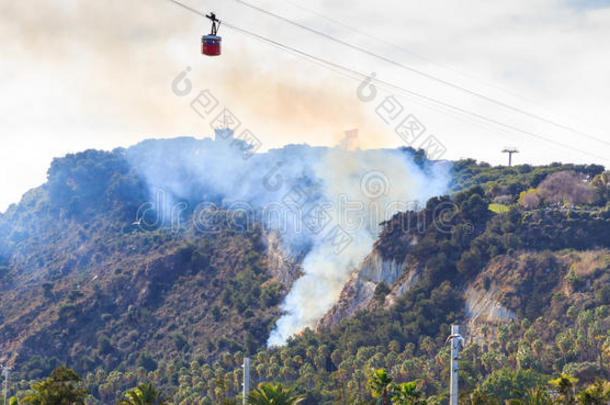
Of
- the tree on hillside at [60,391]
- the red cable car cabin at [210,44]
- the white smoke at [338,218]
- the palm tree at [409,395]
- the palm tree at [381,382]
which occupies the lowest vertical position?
the palm tree at [409,395]

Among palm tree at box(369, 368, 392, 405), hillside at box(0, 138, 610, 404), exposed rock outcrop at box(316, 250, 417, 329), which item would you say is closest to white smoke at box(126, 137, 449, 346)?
hillside at box(0, 138, 610, 404)

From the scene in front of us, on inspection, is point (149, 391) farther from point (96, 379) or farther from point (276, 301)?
point (276, 301)

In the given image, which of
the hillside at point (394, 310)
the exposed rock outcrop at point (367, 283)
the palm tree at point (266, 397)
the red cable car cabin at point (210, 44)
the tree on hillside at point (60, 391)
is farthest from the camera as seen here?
the exposed rock outcrop at point (367, 283)

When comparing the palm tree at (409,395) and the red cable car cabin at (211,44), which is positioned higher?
the red cable car cabin at (211,44)

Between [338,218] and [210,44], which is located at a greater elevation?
[338,218]

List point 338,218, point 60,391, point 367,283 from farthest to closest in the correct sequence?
1. point 338,218
2. point 367,283
3. point 60,391

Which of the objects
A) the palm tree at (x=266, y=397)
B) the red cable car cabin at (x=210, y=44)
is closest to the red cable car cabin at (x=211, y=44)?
the red cable car cabin at (x=210, y=44)

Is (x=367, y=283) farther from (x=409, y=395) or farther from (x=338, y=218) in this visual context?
(x=409, y=395)

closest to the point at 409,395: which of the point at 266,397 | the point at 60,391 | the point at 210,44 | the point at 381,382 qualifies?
the point at 381,382

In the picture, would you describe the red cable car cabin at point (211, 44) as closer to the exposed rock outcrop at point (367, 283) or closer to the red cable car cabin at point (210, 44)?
the red cable car cabin at point (210, 44)

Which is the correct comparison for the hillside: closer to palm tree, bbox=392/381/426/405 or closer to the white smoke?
the white smoke

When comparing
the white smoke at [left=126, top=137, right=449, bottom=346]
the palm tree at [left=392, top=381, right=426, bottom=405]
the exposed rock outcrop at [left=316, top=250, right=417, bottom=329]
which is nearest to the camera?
the palm tree at [left=392, top=381, right=426, bottom=405]

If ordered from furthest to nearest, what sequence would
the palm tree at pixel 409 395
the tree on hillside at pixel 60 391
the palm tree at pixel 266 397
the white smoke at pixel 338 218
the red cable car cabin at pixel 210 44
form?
the white smoke at pixel 338 218, the palm tree at pixel 409 395, the red cable car cabin at pixel 210 44, the palm tree at pixel 266 397, the tree on hillside at pixel 60 391

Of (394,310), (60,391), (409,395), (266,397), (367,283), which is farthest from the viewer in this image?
(367,283)
